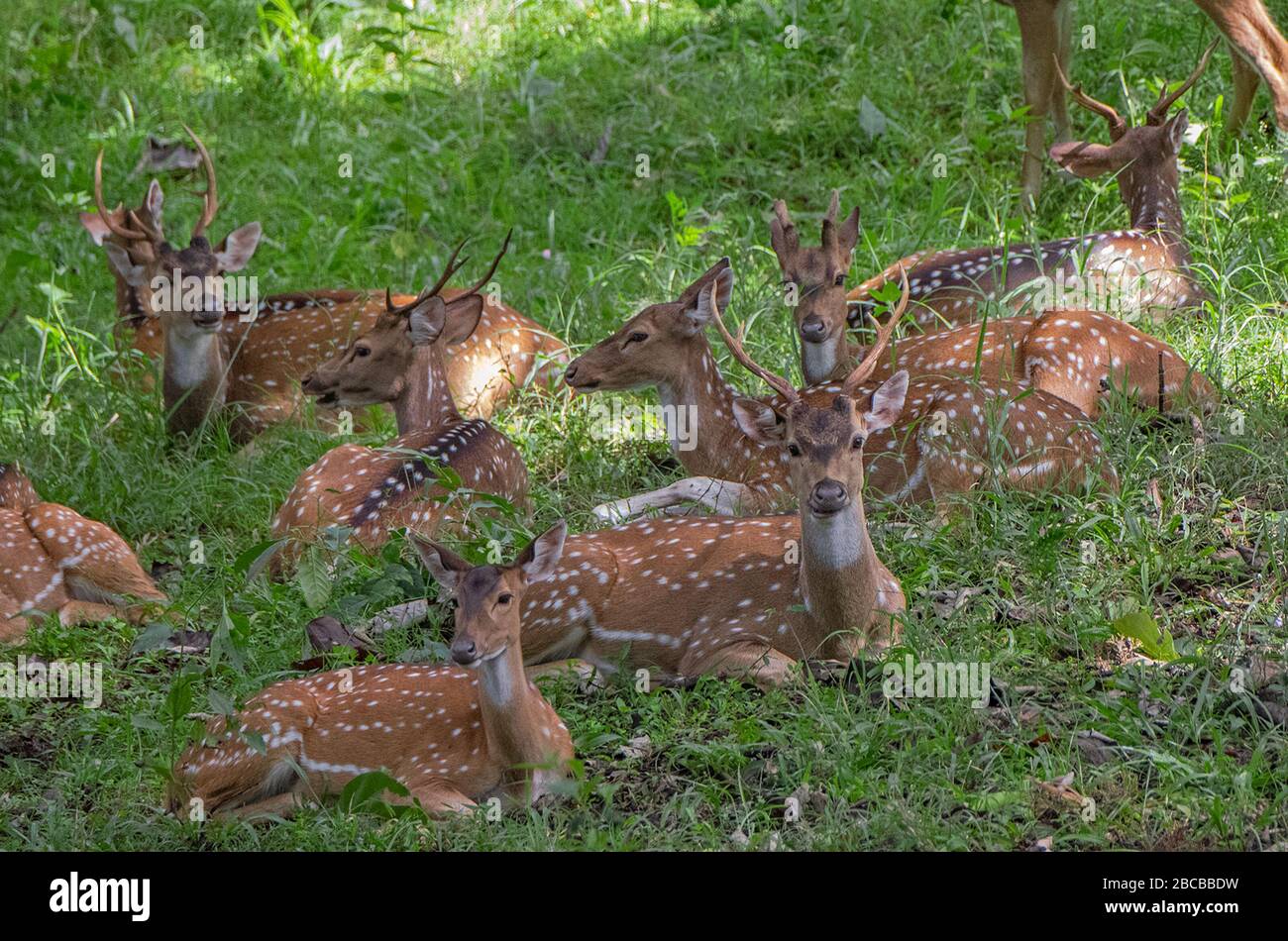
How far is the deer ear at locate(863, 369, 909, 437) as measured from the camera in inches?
206

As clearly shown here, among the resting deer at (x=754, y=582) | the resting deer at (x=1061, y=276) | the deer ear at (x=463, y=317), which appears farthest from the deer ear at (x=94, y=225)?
the resting deer at (x=754, y=582)

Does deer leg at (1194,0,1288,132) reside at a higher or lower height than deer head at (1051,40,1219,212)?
higher

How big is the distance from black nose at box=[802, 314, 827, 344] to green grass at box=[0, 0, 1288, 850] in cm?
50

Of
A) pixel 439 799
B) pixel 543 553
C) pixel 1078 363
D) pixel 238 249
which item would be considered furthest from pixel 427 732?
pixel 238 249

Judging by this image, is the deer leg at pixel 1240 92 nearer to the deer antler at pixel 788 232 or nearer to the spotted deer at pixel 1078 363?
the spotted deer at pixel 1078 363

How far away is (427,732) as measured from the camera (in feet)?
15.3

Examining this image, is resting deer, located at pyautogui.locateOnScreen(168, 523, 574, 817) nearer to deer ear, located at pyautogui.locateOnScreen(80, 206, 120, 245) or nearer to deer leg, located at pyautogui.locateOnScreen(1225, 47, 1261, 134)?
deer ear, located at pyautogui.locateOnScreen(80, 206, 120, 245)

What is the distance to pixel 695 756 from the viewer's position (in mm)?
4629

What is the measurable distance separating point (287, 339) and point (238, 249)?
0.43 m

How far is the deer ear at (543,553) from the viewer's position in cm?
462


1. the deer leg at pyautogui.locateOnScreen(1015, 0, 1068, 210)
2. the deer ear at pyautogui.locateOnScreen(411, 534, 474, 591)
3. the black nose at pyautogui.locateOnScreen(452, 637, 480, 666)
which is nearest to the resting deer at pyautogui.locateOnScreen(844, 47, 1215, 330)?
the deer leg at pyautogui.locateOnScreen(1015, 0, 1068, 210)
